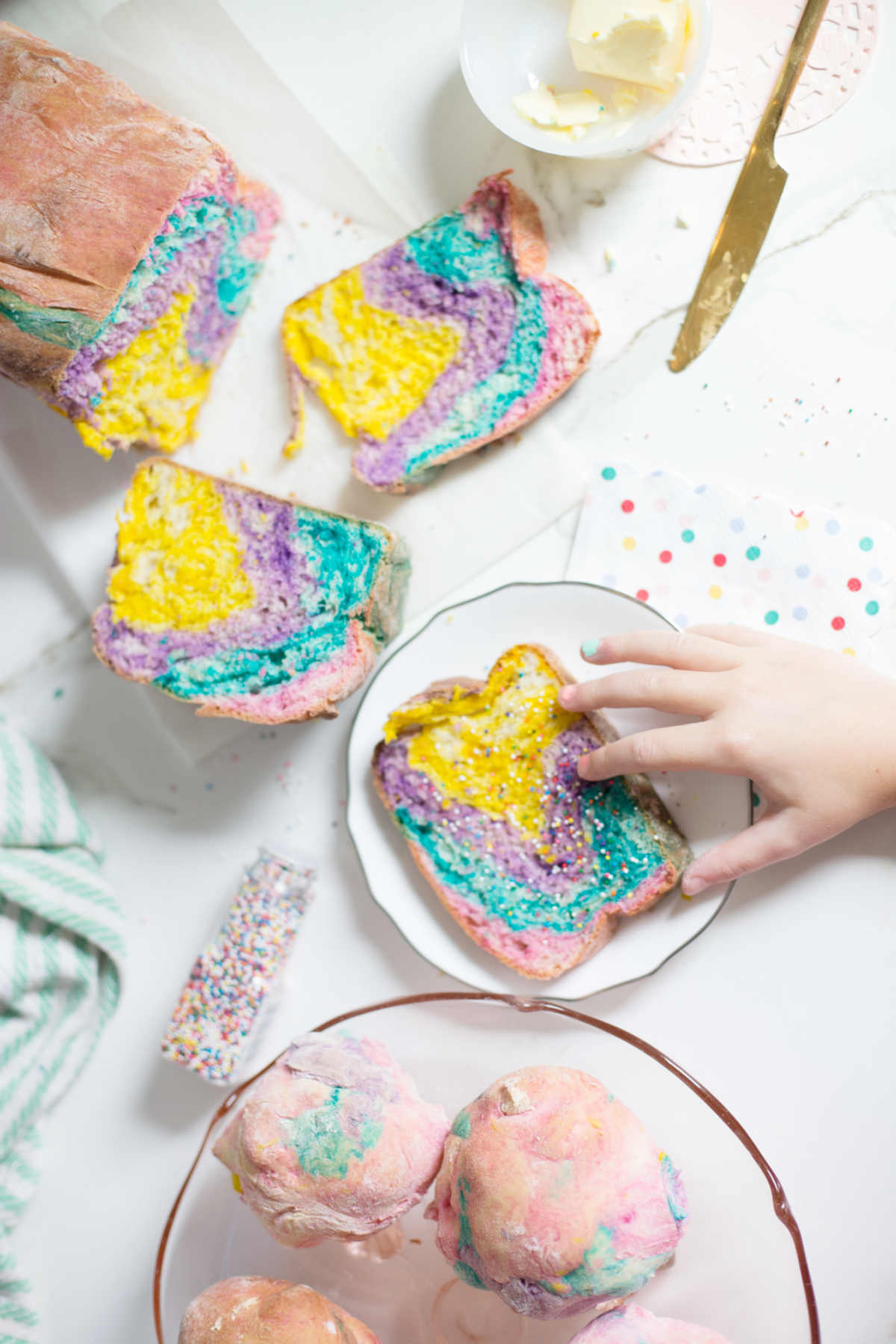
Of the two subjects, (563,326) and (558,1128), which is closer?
(558,1128)

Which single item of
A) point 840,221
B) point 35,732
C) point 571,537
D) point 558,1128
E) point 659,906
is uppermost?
point 35,732

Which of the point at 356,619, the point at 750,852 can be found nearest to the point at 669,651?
the point at 750,852

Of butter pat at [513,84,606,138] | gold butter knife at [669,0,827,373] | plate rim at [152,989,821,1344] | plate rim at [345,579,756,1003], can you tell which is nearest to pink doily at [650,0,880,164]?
gold butter knife at [669,0,827,373]

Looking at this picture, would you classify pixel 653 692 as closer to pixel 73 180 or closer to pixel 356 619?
pixel 356 619

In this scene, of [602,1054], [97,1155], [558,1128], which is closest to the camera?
[558,1128]

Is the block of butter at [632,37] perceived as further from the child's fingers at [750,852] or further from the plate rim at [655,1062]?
the plate rim at [655,1062]

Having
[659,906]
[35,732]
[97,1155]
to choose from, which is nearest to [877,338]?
[659,906]

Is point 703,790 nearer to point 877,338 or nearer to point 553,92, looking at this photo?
point 877,338
